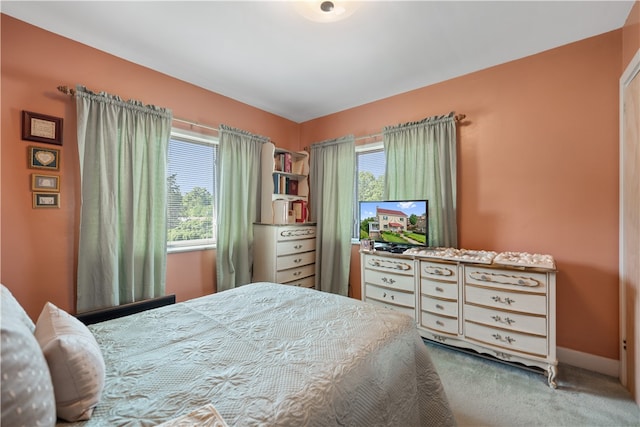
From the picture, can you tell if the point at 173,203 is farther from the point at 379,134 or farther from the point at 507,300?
the point at 507,300

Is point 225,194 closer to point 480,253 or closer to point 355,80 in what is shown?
point 355,80

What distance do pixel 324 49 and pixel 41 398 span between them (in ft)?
8.68

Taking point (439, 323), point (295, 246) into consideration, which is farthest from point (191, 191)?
point (439, 323)

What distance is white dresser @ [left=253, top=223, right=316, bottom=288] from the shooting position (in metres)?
3.26

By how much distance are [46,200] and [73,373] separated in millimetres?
1920

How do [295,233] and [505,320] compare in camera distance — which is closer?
[505,320]

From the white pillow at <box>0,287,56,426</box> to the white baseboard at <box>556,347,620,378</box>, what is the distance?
3207 mm

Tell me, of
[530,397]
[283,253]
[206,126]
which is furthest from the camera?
[283,253]

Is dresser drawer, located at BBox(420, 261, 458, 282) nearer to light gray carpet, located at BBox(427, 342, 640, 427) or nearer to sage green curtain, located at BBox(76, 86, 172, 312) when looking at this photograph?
light gray carpet, located at BBox(427, 342, 640, 427)

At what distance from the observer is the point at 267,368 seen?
1.02m

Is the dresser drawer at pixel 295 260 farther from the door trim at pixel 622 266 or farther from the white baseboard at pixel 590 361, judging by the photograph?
the door trim at pixel 622 266

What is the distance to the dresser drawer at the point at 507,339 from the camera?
1962 mm

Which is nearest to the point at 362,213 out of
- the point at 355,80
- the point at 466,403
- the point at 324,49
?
the point at 355,80

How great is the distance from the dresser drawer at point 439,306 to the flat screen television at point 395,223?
1.79 feet
